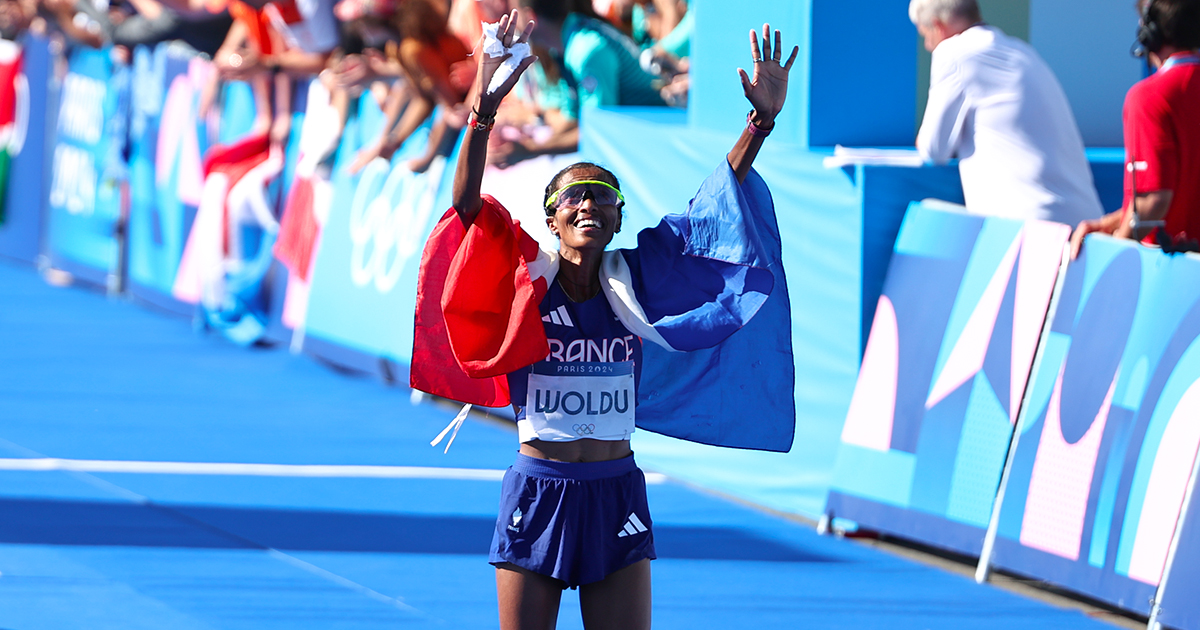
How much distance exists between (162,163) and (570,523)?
35.2 ft

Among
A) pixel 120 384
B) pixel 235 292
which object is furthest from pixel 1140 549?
pixel 235 292

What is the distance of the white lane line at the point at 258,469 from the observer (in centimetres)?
820

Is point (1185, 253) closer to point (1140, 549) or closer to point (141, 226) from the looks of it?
point (1140, 549)

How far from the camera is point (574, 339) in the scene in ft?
13.4

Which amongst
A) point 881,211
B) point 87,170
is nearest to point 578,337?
point 881,211

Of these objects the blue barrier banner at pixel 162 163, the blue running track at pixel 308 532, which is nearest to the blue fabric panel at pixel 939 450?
the blue running track at pixel 308 532

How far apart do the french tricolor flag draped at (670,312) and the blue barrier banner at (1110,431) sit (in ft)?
6.17

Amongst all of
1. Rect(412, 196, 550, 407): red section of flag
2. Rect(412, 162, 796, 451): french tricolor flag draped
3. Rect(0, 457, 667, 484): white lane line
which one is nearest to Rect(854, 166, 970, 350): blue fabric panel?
Rect(0, 457, 667, 484): white lane line

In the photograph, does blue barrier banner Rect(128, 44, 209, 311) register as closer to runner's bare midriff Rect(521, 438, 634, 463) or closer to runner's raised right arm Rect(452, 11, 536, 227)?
runner's bare midriff Rect(521, 438, 634, 463)

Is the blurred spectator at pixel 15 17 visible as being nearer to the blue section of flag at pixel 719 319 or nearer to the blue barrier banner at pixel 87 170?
the blue barrier banner at pixel 87 170

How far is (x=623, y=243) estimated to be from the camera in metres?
8.53

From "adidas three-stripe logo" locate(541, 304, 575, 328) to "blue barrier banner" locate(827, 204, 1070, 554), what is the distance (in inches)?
110

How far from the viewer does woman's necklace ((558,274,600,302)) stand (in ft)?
13.5

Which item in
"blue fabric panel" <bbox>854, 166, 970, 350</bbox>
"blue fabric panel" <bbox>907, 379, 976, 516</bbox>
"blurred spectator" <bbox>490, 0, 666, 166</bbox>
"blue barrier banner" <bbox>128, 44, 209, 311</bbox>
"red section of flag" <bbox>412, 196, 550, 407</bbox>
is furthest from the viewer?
"blue barrier banner" <bbox>128, 44, 209, 311</bbox>
